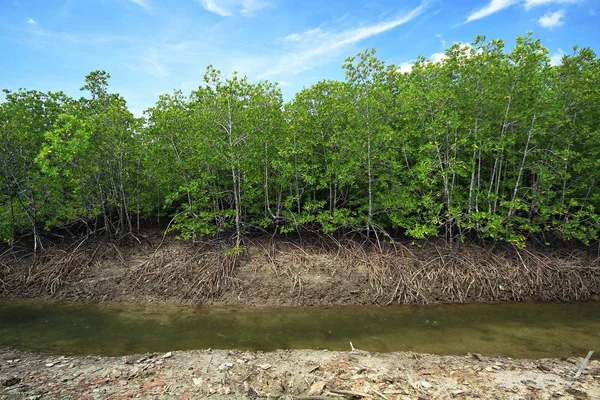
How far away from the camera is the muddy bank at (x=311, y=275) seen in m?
9.38

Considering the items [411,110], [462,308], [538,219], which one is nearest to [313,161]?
[411,110]

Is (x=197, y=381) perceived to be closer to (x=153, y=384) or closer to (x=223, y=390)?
(x=223, y=390)

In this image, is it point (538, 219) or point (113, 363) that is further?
point (538, 219)

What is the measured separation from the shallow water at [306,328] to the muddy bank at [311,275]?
47 cm

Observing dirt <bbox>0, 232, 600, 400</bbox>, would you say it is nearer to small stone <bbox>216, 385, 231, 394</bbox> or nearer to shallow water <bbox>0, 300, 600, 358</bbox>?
small stone <bbox>216, 385, 231, 394</bbox>

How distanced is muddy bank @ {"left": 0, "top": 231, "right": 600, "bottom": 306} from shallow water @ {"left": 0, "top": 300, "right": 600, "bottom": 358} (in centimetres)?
47

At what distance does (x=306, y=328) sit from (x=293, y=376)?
2.64m

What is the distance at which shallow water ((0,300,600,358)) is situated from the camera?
21.4 feet

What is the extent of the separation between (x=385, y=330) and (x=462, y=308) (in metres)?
3.01

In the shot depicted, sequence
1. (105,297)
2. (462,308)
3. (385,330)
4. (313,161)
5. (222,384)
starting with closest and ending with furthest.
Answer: (222,384)
(385,330)
(462,308)
(105,297)
(313,161)

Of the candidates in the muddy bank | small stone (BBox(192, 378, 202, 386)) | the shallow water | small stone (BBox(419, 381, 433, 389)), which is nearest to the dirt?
the muddy bank

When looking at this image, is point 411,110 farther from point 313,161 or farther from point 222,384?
point 222,384

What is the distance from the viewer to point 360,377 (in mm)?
4699

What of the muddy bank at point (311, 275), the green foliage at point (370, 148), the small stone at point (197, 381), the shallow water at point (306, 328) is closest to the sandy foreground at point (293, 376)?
the small stone at point (197, 381)
